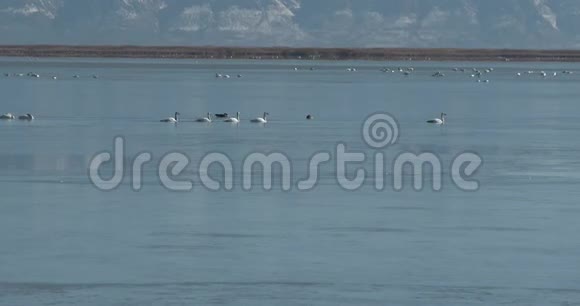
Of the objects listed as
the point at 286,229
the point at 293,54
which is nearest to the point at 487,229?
the point at 286,229

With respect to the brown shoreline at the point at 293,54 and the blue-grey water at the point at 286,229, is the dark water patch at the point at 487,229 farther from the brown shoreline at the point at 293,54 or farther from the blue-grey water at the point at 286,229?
the brown shoreline at the point at 293,54

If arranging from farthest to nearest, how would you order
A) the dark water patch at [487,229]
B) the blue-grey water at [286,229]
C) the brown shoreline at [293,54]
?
the brown shoreline at [293,54] → the dark water patch at [487,229] → the blue-grey water at [286,229]

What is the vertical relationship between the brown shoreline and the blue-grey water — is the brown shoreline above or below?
above

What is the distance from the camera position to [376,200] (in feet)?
47.3

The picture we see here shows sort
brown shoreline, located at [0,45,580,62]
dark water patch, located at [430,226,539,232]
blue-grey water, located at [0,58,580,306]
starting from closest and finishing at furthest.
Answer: blue-grey water, located at [0,58,580,306]
dark water patch, located at [430,226,539,232]
brown shoreline, located at [0,45,580,62]

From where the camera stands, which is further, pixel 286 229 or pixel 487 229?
pixel 487 229

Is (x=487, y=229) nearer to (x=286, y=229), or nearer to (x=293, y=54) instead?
(x=286, y=229)

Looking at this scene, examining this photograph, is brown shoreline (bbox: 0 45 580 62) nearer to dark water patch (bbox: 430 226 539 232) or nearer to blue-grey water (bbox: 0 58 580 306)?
blue-grey water (bbox: 0 58 580 306)

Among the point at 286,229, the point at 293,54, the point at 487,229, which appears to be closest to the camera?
the point at 286,229

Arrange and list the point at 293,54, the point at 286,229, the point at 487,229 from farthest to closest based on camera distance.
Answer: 1. the point at 293,54
2. the point at 487,229
3. the point at 286,229

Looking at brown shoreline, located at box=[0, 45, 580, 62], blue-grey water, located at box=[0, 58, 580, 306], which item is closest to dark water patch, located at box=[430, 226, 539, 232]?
blue-grey water, located at box=[0, 58, 580, 306]

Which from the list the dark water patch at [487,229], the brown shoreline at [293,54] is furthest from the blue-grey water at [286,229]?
the brown shoreline at [293,54]

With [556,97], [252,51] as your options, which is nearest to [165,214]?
[556,97]

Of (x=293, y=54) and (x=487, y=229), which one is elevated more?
(x=293, y=54)
